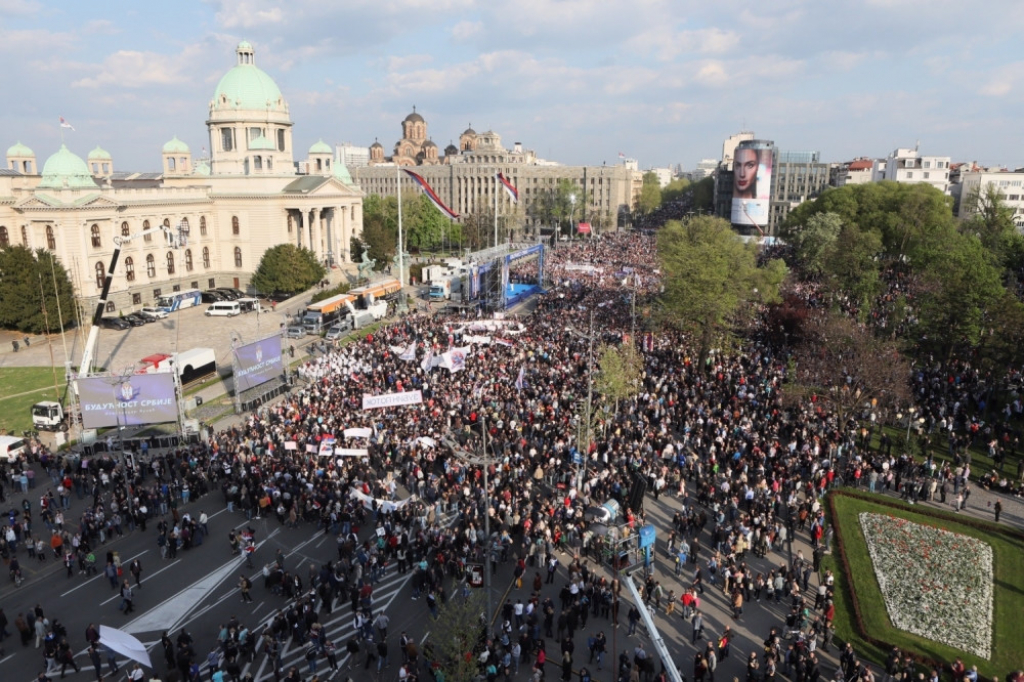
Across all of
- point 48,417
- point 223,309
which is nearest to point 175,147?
point 223,309

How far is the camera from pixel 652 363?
37969 mm

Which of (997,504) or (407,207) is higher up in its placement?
(407,207)

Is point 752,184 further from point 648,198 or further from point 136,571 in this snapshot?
point 136,571

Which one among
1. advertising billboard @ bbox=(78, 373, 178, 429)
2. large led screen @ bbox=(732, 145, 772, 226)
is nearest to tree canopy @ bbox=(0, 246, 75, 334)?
advertising billboard @ bbox=(78, 373, 178, 429)

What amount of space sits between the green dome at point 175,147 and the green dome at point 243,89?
223 inches

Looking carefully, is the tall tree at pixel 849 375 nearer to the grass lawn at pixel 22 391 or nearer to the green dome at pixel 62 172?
the grass lawn at pixel 22 391

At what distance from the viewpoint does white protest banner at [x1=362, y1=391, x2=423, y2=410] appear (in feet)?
100

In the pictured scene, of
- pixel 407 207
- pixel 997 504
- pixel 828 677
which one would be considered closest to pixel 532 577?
pixel 828 677

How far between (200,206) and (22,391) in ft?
116

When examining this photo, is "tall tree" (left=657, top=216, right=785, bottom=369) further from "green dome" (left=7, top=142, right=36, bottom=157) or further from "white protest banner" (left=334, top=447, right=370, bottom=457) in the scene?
"green dome" (left=7, top=142, right=36, bottom=157)

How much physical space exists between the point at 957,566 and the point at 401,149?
7259 inches

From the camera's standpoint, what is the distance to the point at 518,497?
78.0 feet

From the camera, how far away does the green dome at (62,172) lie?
5438 cm

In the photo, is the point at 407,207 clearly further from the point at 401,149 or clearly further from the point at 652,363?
the point at 401,149
